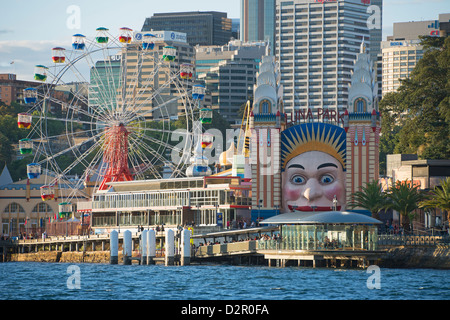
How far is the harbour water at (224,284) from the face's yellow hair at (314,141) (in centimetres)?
1842

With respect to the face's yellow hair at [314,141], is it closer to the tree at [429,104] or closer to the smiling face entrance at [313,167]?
the smiling face entrance at [313,167]

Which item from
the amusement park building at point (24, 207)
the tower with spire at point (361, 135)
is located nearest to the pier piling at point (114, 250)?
the tower with spire at point (361, 135)

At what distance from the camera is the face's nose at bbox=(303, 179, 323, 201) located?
10819 cm

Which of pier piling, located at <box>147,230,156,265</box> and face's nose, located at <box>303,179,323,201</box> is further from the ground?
face's nose, located at <box>303,179,323,201</box>

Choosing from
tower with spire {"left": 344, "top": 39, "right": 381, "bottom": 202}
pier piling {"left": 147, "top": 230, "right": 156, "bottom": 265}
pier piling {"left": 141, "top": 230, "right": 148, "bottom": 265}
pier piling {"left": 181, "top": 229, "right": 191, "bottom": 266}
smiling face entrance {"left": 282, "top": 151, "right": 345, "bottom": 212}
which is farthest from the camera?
tower with spire {"left": 344, "top": 39, "right": 381, "bottom": 202}

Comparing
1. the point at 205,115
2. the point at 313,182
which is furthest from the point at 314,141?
the point at 205,115

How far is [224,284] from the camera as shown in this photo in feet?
255

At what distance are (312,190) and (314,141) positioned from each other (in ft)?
20.5

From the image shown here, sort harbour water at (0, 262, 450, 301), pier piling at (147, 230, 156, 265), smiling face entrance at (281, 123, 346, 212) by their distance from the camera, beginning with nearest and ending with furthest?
harbour water at (0, 262, 450, 301) < pier piling at (147, 230, 156, 265) < smiling face entrance at (281, 123, 346, 212)

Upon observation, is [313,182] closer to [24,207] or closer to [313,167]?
[313,167]

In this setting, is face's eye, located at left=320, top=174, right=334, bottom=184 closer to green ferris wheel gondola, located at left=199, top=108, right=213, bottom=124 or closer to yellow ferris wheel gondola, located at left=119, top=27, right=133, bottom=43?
green ferris wheel gondola, located at left=199, top=108, right=213, bottom=124

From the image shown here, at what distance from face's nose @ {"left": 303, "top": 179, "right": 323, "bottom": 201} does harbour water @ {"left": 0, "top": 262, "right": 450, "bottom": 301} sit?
13.6m

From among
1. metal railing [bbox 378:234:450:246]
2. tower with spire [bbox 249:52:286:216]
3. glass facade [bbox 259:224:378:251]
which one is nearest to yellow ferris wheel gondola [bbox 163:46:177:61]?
tower with spire [bbox 249:52:286:216]
